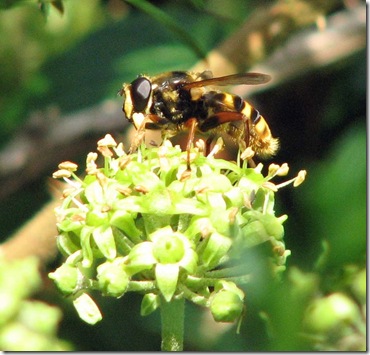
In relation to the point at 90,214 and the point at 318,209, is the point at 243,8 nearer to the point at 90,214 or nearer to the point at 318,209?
the point at 90,214

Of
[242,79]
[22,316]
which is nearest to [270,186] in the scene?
[242,79]

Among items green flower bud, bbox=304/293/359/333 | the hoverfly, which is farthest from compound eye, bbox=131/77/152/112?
green flower bud, bbox=304/293/359/333

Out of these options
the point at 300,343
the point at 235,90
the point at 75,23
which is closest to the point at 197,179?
the point at 300,343

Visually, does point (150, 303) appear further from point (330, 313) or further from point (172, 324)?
point (330, 313)

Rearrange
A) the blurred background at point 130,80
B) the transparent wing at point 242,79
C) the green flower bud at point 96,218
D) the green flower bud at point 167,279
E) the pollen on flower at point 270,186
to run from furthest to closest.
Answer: the blurred background at point 130,80 → the transparent wing at point 242,79 → the pollen on flower at point 270,186 → the green flower bud at point 96,218 → the green flower bud at point 167,279

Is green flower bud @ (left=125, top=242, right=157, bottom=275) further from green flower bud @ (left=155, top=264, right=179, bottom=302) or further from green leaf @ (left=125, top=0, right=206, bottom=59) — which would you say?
green leaf @ (left=125, top=0, right=206, bottom=59)

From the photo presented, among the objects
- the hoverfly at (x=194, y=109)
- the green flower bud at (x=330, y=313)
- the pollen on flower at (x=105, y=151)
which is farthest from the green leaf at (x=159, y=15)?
the green flower bud at (x=330, y=313)

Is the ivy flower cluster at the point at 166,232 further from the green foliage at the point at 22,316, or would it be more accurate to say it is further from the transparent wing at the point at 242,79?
the green foliage at the point at 22,316
